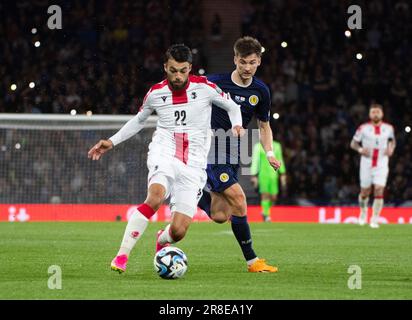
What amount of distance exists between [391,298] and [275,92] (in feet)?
60.8

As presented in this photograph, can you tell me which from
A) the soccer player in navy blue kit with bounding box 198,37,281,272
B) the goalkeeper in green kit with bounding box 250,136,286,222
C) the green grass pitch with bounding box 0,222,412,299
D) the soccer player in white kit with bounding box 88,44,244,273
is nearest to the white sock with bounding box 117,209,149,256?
the soccer player in white kit with bounding box 88,44,244,273

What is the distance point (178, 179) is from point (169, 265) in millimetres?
821

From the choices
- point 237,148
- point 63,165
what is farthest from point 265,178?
point 237,148

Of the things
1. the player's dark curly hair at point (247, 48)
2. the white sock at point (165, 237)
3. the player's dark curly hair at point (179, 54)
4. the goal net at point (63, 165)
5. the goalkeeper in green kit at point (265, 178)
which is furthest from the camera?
the goalkeeper in green kit at point (265, 178)

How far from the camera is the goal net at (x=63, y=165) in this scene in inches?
816

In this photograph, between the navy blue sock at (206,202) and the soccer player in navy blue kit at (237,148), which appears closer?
the soccer player in navy blue kit at (237,148)

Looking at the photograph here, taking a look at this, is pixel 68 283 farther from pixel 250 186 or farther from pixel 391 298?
pixel 250 186

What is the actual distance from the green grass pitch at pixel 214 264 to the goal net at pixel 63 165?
8.67 feet

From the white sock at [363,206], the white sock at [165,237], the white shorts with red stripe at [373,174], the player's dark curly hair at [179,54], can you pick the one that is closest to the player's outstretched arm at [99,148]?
the player's dark curly hair at [179,54]

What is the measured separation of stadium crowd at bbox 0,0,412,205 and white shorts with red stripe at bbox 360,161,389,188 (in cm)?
301

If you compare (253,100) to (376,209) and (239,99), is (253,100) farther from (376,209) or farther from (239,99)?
(376,209)

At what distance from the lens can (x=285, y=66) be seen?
87.1 ft

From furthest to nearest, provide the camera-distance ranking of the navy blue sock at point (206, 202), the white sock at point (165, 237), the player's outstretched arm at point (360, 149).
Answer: the player's outstretched arm at point (360, 149), the navy blue sock at point (206, 202), the white sock at point (165, 237)

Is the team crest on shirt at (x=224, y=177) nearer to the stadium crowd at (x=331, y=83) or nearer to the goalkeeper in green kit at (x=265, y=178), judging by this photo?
the goalkeeper in green kit at (x=265, y=178)
